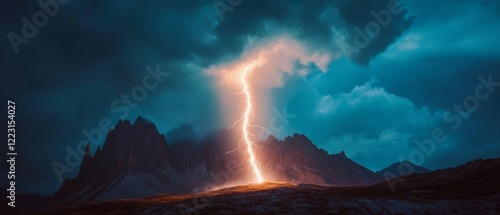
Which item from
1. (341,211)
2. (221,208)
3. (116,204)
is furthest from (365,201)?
(116,204)

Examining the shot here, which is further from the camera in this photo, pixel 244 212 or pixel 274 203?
pixel 274 203

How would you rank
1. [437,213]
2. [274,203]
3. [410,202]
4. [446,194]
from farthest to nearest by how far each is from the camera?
[274,203], [446,194], [410,202], [437,213]

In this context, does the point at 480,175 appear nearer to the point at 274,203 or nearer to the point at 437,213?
the point at 437,213

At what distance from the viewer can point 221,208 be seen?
4515 inches

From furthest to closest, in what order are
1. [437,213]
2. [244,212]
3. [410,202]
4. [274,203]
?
[274,203], [244,212], [410,202], [437,213]

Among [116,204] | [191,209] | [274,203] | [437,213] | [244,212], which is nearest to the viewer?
[437,213]

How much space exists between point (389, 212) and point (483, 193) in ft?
84.3

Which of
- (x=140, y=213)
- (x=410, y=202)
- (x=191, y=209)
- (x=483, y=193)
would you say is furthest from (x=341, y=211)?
(x=140, y=213)

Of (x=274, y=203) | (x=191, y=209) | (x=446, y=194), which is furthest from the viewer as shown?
(x=191, y=209)

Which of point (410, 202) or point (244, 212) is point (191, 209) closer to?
point (244, 212)

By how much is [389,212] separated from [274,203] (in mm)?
39644

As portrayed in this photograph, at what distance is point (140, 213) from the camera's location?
396 ft

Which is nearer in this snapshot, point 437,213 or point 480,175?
point 437,213

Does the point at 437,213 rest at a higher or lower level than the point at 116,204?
lower
